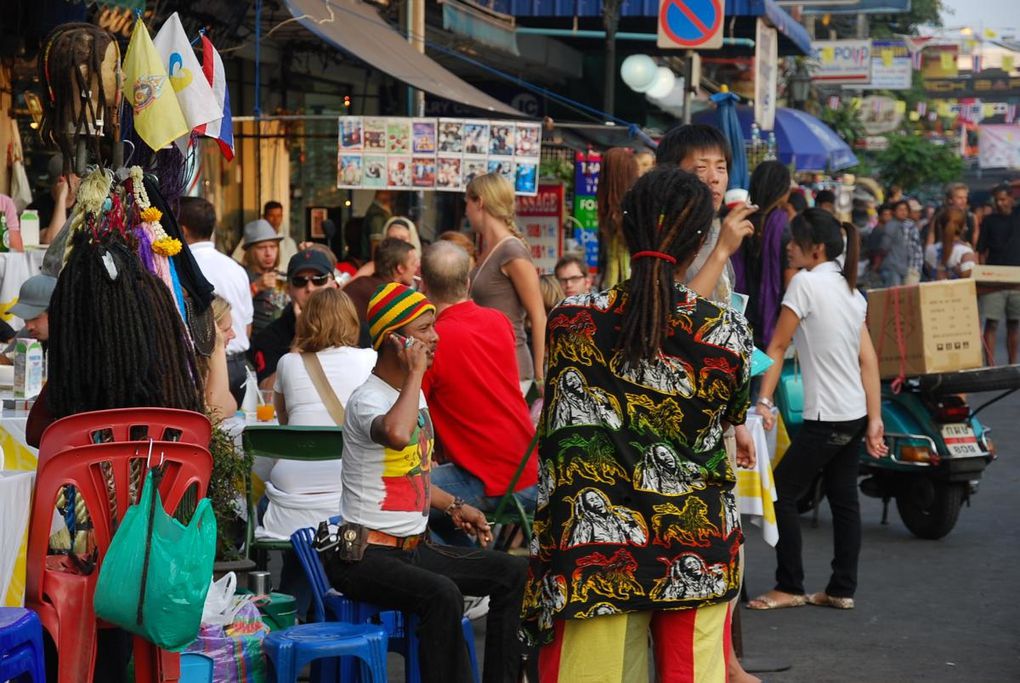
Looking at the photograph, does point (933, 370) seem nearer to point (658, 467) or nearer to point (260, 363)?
point (260, 363)

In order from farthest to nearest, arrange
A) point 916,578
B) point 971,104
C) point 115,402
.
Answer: point 971,104 < point 916,578 < point 115,402

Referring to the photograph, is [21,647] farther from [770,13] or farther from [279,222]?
[770,13]

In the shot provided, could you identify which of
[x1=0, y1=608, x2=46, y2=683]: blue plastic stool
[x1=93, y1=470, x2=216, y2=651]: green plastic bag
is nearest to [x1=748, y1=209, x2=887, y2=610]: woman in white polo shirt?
[x1=93, y1=470, x2=216, y2=651]: green plastic bag

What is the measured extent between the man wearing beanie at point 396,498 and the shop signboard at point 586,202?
30.2 feet

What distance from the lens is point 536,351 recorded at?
25.9 ft

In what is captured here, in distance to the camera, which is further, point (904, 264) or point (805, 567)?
point (904, 264)

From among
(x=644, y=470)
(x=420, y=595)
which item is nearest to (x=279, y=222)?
(x=420, y=595)

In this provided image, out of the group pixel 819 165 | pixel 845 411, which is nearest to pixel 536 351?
pixel 845 411

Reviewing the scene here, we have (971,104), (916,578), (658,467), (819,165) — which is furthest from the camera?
(971,104)

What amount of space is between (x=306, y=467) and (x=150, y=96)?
1674 mm

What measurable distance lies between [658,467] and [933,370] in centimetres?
560

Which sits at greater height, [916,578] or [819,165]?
[819,165]

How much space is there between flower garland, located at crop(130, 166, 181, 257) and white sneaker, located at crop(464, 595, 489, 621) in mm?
1751

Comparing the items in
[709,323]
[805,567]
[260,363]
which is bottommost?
[805,567]
